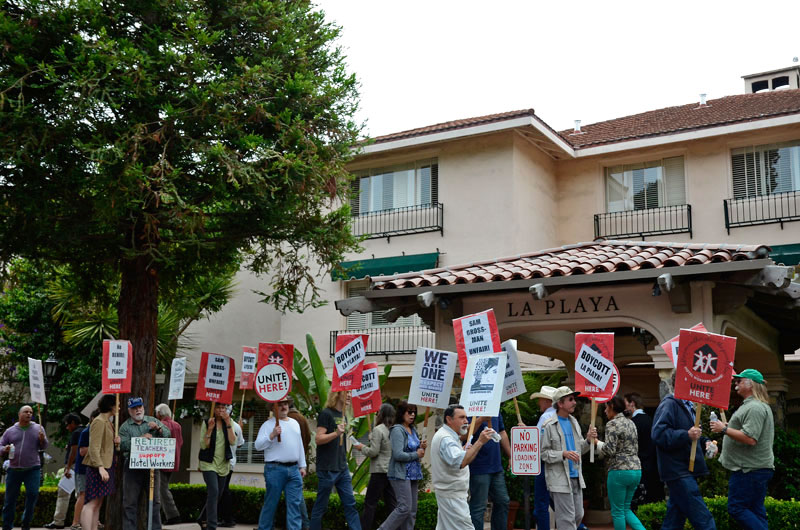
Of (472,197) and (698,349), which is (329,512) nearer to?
(698,349)

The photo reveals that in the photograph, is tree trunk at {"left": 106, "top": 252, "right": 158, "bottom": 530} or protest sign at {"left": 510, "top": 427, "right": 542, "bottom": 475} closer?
protest sign at {"left": 510, "top": 427, "right": 542, "bottom": 475}

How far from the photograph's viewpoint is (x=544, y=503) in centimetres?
1102

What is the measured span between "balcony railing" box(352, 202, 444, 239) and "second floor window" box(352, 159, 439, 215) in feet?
0.61

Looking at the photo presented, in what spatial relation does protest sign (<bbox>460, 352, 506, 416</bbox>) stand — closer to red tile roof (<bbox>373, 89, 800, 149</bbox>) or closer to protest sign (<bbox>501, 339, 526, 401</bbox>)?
protest sign (<bbox>501, 339, 526, 401</bbox>)

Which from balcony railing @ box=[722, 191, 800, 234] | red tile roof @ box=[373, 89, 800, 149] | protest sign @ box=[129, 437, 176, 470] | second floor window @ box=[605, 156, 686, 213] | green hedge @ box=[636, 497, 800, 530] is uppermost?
red tile roof @ box=[373, 89, 800, 149]

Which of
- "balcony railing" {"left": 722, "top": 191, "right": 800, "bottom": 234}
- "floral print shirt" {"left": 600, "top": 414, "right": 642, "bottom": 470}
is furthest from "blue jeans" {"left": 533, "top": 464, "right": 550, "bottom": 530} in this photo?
"balcony railing" {"left": 722, "top": 191, "right": 800, "bottom": 234}

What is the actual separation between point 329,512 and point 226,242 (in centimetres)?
494

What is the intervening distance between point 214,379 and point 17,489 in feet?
12.3

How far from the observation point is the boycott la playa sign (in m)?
8.81

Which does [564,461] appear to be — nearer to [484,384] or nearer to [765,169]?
[484,384]

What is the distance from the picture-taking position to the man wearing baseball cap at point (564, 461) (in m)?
10.1

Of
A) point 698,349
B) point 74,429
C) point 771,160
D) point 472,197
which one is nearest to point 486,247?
point 472,197

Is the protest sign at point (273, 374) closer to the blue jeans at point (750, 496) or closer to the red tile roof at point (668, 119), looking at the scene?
the blue jeans at point (750, 496)

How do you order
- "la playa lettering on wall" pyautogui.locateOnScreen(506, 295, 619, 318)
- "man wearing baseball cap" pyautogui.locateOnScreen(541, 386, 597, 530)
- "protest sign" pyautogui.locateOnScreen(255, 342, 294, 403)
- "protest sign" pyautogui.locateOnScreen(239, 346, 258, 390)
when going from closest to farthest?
"man wearing baseball cap" pyautogui.locateOnScreen(541, 386, 597, 530)
"protest sign" pyautogui.locateOnScreen(255, 342, 294, 403)
"la playa lettering on wall" pyautogui.locateOnScreen(506, 295, 619, 318)
"protest sign" pyautogui.locateOnScreen(239, 346, 258, 390)
